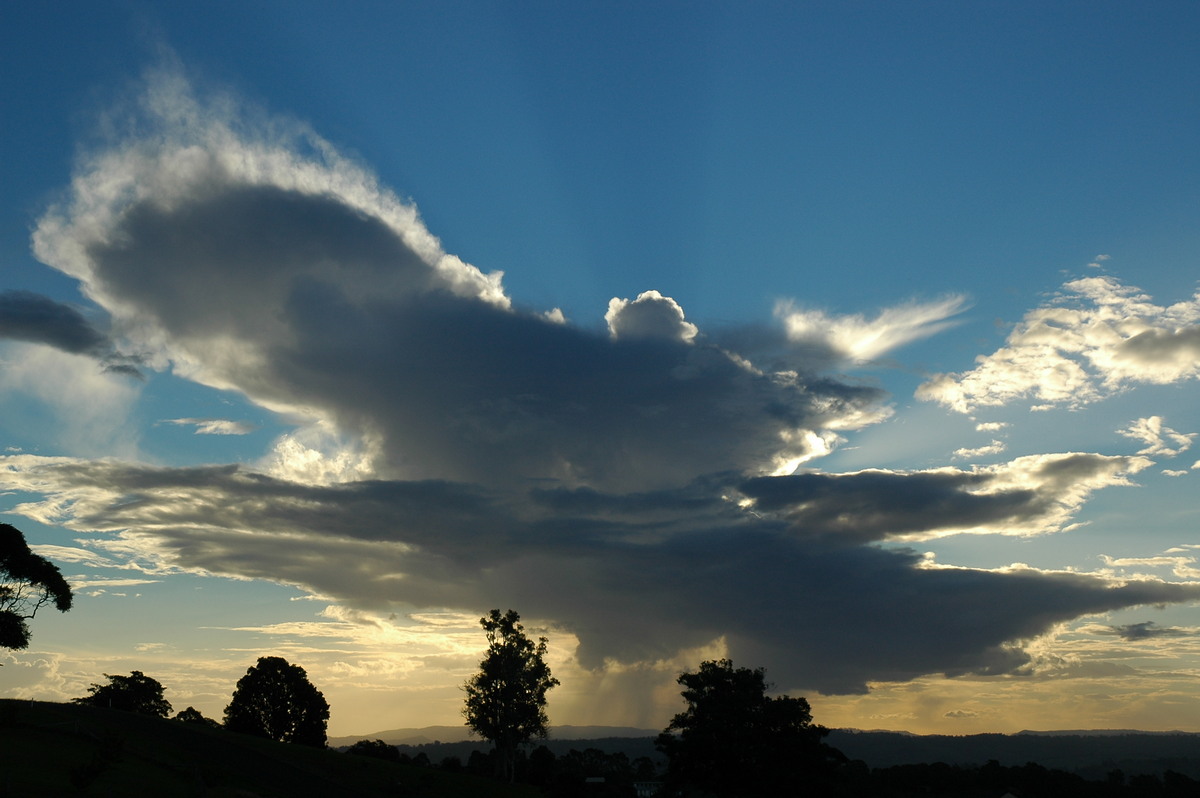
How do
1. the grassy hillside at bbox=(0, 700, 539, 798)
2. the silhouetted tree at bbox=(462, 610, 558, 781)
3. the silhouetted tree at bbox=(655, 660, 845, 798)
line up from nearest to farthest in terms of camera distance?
the grassy hillside at bbox=(0, 700, 539, 798)
the silhouetted tree at bbox=(655, 660, 845, 798)
the silhouetted tree at bbox=(462, 610, 558, 781)

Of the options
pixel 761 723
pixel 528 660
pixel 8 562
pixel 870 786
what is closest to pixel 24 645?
pixel 8 562

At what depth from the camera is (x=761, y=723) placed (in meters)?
83.9

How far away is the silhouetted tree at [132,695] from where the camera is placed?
463 ft

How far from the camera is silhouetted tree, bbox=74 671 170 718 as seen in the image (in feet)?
463

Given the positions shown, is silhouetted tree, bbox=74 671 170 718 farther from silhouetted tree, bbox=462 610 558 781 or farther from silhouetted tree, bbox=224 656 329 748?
silhouetted tree, bbox=462 610 558 781

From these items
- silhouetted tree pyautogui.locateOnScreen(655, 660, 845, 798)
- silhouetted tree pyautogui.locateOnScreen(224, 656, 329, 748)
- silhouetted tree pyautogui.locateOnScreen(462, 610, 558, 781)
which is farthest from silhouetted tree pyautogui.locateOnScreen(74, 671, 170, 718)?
silhouetted tree pyautogui.locateOnScreen(655, 660, 845, 798)

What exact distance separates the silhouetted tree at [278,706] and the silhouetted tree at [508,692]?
34302mm

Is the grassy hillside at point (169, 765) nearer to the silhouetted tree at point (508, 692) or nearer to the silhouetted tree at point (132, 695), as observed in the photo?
the silhouetted tree at point (508, 692)

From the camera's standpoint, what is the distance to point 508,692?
381 ft

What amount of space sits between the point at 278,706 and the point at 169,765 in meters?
65.3

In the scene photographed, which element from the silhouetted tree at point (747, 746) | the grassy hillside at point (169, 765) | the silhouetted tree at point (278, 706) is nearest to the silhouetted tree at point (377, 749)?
the silhouetted tree at point (278, 706)

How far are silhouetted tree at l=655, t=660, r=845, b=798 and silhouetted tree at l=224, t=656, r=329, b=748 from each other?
2845 inches

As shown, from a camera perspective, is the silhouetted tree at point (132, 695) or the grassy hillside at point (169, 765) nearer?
the grassy hillside at point (169, 765)

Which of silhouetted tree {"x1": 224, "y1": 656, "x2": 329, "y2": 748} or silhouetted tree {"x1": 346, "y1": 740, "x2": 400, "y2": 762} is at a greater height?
silhouetted tree {"x1": 224, "y1": 656, "x2": 329, "y2": 748}
